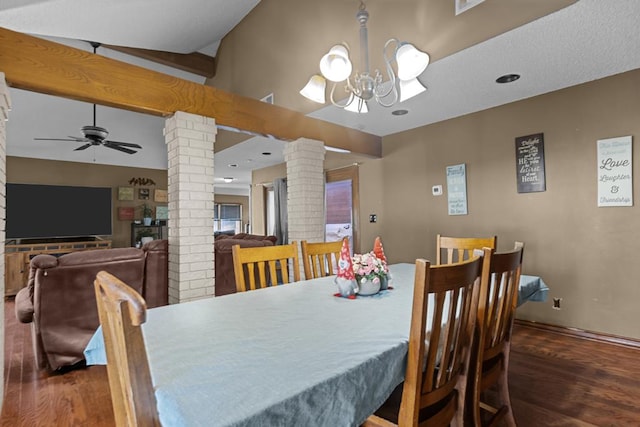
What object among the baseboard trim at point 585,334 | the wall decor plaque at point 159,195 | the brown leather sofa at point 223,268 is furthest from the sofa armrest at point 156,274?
the wall decor plaque at point 159,195

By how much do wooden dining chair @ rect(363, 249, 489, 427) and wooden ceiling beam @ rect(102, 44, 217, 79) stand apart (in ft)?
20.3

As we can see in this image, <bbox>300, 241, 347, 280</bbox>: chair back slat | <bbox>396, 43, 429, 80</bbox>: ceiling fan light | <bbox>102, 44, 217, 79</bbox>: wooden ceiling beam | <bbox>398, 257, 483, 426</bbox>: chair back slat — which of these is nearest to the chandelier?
<bbox>396, 43, 429, 80</bbox>: ceiling fan light

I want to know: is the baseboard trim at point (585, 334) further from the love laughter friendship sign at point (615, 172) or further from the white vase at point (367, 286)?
the white vase at point (367, 286)

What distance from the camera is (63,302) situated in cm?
247

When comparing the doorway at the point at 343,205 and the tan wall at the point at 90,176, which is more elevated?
the tan wall at the point at 90,176

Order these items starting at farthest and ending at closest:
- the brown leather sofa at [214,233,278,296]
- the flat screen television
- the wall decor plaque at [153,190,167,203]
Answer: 1. the wall decor plaque at [153,190,167,203]
2. the flat screen television
3. the brown leather sofa at [214,233,278,296]

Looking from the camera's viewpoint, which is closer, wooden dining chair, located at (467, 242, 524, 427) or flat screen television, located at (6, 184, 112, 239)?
wooden dining chair, located at (467, 242, 524, 427)

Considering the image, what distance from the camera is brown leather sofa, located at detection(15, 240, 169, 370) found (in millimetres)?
2416

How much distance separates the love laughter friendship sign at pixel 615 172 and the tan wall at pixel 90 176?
7.84 m

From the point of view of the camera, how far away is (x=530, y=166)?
341 cm

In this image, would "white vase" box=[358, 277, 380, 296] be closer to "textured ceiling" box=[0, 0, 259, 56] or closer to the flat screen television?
"textured ceiling" box=[0, 0, 259, 56]

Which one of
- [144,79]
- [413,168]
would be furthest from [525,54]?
[144,79]

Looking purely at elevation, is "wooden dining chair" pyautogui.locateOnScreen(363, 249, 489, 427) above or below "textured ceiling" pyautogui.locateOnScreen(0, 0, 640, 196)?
below

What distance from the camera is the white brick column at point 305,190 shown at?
3.81 meters
